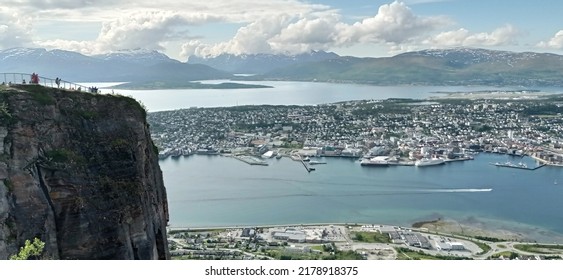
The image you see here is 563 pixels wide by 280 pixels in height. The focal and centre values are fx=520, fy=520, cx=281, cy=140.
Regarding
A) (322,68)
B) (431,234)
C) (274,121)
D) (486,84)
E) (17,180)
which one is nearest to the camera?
(17,180)

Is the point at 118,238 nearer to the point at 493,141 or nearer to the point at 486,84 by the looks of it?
the point at 493,141

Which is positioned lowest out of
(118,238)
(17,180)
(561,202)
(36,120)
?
(561,202)

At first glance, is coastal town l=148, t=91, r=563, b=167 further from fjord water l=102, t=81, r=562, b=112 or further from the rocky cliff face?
the rocky cliff face

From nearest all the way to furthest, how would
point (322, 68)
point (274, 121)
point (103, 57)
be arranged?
point (274, 121) < point (103, 57) < point (322, 68)

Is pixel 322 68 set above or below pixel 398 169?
above

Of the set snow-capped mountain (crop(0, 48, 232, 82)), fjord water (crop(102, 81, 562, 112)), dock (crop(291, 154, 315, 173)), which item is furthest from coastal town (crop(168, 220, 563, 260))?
fjord water (crop(102, 81, 562, 112))

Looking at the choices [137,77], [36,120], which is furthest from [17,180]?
[137,77]
